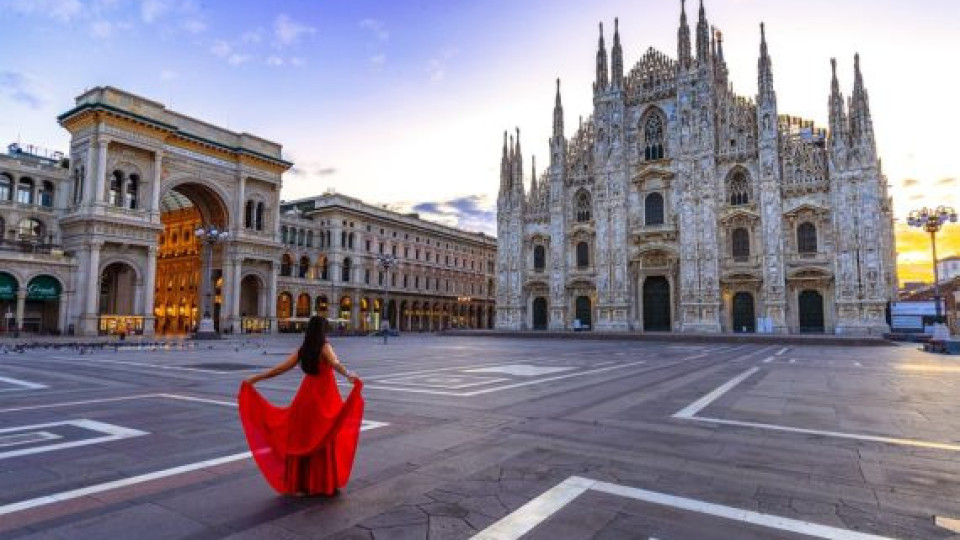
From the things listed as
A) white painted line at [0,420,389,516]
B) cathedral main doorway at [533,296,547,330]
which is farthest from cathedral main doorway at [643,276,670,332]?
white painted line at [0,420,389,516]

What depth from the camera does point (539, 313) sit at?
176 feet

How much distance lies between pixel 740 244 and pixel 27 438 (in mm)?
46260

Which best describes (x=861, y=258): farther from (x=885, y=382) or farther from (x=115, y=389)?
(x=115, y=389)

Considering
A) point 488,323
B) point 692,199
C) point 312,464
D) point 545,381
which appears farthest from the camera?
point 488,323

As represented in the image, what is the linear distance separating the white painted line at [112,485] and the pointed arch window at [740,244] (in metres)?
44.7

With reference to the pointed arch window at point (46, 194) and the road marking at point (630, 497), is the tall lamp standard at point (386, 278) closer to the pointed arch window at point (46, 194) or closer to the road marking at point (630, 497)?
the pointed arch window at point (46, 194)

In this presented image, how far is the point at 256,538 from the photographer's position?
363cm

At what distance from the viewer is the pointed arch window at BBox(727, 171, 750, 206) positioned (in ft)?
144

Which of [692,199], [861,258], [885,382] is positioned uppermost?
[692,199]

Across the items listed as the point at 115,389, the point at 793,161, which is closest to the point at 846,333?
the point at 793,161

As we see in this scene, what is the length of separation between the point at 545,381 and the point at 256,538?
1004 centimetres

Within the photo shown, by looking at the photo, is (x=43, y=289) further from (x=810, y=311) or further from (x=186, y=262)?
(x=810, y=311)

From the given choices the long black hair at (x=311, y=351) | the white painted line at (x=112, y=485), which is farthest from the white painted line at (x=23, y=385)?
the long black hair at (x=311, y=351)

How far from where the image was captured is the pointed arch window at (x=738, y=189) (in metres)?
43.8
